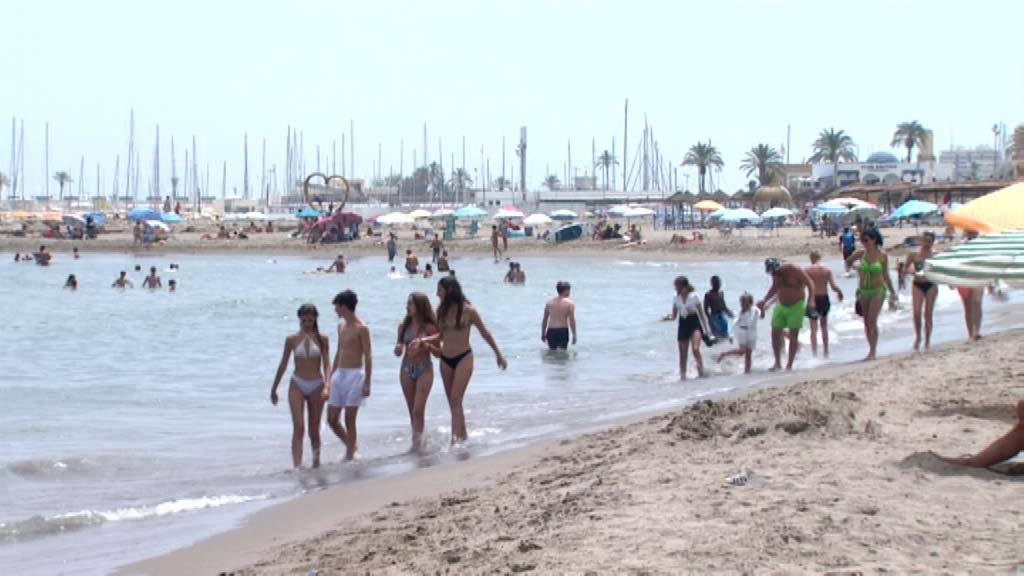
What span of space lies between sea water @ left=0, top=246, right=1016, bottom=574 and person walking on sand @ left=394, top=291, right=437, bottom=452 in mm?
395

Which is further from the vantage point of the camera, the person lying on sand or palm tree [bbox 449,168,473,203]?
palm tree [bbox 449,168,473,203]

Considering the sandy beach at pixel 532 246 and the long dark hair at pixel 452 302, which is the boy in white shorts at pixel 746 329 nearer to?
the long dark hair at pixel 452 302

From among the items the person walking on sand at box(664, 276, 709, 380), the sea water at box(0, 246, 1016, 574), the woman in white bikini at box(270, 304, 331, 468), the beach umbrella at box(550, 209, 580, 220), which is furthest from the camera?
the beach umbrella at box(550, 209, 580, 220)

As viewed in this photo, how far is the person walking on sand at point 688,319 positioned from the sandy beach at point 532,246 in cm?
3116

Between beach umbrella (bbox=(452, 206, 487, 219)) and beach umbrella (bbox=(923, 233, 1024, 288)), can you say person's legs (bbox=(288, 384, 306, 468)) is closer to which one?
beach umbrella (bbox=(923, 233, 1024, 288))

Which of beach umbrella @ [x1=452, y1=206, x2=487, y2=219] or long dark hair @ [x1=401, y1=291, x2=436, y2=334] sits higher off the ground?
beach umbrella @ [x1=452, y1=206, x2=487, y2=219]

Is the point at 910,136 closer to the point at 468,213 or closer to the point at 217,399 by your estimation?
the point at 468,213

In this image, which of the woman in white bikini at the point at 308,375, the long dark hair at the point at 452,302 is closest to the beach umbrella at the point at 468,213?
the long dark hair at the point at 452,302

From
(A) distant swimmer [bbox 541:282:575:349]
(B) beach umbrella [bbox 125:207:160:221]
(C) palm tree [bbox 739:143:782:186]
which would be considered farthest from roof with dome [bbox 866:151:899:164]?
(A) distant swimmer [bbox 541:282:575:349]

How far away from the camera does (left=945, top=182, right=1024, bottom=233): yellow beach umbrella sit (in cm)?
726

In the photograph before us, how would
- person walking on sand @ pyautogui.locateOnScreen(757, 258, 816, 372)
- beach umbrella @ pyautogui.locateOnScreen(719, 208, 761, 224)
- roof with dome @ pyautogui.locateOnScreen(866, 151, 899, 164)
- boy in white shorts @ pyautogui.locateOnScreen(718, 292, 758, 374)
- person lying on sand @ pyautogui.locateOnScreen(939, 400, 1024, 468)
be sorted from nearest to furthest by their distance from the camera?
person lying on sand @ pyautogui.locateOnScreen(939, 400, 1024, 468) → person walking on sand @ pyautogui.locateOnScreen(757, 258, 816, 372) → boy in white shorts @ pyautogui.locateOnScreen(718, 292, 758, 374) → beach umbrella @ pyautogui.locateOnScreen(719, 208, 761, 224) → roof with dome @ pyautogui.locateOnScreen(866, 151, 899, 164)

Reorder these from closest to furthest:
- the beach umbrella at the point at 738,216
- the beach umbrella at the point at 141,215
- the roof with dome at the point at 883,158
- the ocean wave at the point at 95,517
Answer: the ocean wave at the point at 95,517 < the beach umbrella at the point at 738,216 < the beach umbrella at the point at 141,215 < the roof with dome at the point at 883,158

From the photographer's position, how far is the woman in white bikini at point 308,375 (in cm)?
920

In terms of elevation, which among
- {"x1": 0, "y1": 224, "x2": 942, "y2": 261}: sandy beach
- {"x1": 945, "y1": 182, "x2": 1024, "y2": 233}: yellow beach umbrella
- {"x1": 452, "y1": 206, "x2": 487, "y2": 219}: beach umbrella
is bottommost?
{"x1": 0, "y1": 224, "x2": 942, "y2": 261}: sandy beach
